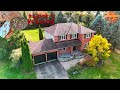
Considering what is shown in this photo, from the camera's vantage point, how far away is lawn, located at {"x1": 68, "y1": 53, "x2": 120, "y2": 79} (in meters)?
5.91

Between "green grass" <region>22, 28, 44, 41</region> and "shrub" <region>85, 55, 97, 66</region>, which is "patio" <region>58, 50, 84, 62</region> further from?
"green grass" <region>22, 28, 44, 41</region>

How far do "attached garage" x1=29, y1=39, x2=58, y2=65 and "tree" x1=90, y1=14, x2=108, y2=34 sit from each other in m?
1.18

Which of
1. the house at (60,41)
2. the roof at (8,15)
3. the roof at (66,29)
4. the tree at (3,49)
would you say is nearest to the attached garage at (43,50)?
the house at (60,41)

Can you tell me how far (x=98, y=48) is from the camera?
6.04 metres

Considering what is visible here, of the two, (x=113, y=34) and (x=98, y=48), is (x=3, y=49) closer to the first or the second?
(x=98, y=48)

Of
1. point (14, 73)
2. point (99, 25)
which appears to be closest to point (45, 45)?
point (14, 73)

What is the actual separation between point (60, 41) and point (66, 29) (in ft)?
1.19

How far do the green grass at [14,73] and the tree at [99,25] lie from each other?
2.01m

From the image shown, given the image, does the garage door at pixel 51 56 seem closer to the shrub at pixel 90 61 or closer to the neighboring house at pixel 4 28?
the shrub at pixel 90 61

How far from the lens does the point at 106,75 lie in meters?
5.96
